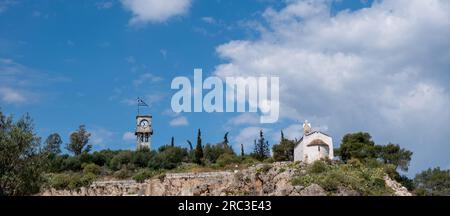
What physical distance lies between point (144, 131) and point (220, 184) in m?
27.2

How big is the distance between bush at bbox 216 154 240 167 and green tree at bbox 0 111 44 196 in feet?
125

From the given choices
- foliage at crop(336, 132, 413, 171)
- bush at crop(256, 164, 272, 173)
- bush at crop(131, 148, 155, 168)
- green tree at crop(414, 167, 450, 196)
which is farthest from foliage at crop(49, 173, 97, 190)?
green tree at crop(414, 167, 450, 196)

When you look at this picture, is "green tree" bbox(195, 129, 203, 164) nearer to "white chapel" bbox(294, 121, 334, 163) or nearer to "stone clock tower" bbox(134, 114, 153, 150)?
"stone clock tower" bbox(134, 114, 153, 150)

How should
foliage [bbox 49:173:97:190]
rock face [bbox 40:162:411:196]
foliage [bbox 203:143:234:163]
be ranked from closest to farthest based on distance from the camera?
1. rock face [bbox 40:162:411:196]
2. foliage [bbox 49:173:97:190]
3. foliage [bbox 203:143:234:163]

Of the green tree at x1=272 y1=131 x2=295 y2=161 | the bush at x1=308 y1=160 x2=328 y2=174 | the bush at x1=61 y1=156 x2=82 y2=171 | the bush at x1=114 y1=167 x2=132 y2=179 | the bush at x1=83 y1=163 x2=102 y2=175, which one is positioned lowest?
the bush at x1=308 y1=160 x2=328 y2=174

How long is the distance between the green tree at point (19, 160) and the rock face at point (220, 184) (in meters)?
16.3

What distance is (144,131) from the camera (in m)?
79.9

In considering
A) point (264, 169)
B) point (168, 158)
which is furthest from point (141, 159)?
point (264, 169)

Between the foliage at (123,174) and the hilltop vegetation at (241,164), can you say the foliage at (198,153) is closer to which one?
the hilltop vegetation at (241,164)

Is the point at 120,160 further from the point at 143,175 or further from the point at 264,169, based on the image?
the point at 264,169

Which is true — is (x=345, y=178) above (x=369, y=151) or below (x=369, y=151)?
below

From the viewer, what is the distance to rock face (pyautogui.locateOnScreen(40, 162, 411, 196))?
4725 centimetres

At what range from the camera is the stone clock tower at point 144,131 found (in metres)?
78.7
